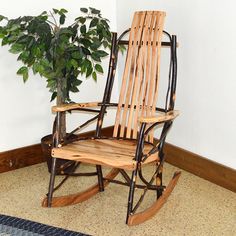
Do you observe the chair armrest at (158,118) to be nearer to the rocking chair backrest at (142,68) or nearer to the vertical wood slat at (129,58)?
the rocking chair backrest at (142,68)

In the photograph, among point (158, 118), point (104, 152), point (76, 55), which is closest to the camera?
point (158, 118)

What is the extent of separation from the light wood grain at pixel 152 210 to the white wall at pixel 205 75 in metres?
0.38

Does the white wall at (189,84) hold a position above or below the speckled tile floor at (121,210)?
above

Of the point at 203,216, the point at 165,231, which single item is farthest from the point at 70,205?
the point at 203,216

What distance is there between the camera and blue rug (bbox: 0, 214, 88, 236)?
2.01 m

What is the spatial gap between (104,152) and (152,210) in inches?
17.3

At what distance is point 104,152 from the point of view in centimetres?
210

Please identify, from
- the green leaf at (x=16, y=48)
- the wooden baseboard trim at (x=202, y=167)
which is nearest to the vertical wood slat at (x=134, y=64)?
the wooden baseboard trim at (x=202, y=167)

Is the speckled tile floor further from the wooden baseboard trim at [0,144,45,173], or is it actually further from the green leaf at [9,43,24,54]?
the green leaf at [9,43,24,54]

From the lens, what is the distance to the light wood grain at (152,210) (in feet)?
6.70

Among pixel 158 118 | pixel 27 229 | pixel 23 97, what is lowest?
pixel 27 229

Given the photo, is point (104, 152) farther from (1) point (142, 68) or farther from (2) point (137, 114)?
(1) point (142, 68)

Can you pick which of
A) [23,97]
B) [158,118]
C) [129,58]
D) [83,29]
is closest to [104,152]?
[158,118]

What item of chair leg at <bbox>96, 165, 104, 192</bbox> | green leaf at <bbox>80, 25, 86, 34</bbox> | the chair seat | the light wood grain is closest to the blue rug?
the light wood grain
